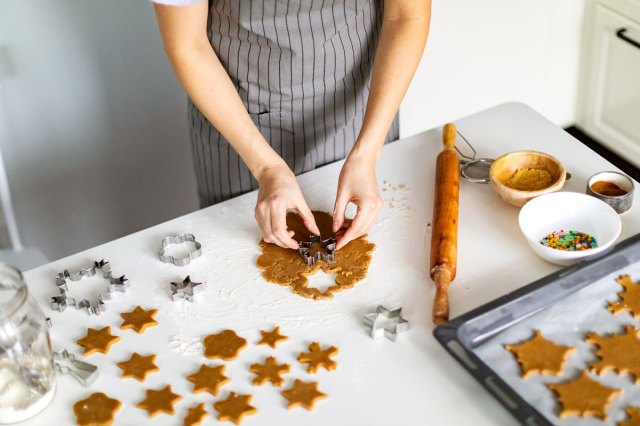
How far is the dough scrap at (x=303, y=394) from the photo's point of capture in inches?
37.2

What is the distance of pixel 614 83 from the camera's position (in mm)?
2510

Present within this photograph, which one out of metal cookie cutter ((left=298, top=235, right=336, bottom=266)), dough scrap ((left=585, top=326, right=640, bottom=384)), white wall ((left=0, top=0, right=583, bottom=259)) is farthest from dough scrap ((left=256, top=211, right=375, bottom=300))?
white wall ((left=0, top=0, right=583, bottom=259))

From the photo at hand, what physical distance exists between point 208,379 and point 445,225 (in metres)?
0.41

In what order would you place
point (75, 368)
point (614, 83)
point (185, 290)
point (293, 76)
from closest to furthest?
point (75, 368) → point (185, 290) → point (293, 76) → point (614, 83)

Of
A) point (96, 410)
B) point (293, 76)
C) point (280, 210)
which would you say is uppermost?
point (293, 76)

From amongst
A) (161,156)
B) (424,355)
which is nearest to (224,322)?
(424,355)

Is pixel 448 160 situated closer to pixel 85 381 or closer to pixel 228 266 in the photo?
pixel 228 266

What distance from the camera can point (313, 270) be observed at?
114 cm

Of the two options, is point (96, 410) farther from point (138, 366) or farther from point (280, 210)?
point (280, 210)

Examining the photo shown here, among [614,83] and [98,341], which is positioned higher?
[98,341]

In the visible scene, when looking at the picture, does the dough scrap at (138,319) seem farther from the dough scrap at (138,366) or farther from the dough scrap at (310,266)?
the dough scrap at (310,266)

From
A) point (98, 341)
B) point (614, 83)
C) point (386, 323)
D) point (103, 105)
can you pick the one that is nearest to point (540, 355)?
point (386, 323)

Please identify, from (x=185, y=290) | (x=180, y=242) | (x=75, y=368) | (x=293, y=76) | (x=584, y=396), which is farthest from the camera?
(x=293, y=76)

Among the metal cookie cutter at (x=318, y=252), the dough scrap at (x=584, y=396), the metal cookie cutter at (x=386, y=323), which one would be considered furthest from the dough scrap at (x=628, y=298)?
the metal cookie cutter at (x=318, y=252)
